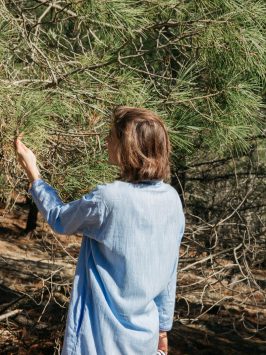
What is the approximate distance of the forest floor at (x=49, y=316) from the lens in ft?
12.5

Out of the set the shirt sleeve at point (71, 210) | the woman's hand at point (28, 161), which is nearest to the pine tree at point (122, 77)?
the woman's hand at point (28, 161)

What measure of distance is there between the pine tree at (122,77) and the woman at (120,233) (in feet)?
1.76

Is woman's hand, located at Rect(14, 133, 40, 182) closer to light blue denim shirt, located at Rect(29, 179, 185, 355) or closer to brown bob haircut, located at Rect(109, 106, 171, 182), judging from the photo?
light blue denim shirt, located at Rect(29, 179, 185, 355)

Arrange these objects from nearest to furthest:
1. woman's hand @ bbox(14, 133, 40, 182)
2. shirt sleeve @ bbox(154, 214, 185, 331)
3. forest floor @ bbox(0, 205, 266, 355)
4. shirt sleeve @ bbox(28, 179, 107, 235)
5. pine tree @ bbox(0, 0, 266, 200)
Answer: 1. shirt sleeve @ bbox(28, 179, 107, 235)
2. woman's hand @ bbox(14, 133, 40, 182)
3. shirt sleeve @ bbox(154, 214, 185, 331)
4. pine tree @ bbox(0, 0, 266, 200)
5. forest floor @ bbox(0, 205, 266, 355)

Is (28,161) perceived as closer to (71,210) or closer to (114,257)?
(71,210)

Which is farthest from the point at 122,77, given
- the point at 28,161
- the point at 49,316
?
the point at 49,316

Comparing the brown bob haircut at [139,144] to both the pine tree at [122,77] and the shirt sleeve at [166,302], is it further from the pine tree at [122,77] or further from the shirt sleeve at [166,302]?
the pine tree at [122,77]

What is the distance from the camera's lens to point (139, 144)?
163 centimetres

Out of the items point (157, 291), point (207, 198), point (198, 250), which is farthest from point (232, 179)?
point (157, 291)

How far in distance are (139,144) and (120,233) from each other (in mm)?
216

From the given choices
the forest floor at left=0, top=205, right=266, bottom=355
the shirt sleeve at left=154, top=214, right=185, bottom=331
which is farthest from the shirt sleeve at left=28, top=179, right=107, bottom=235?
the forest floor at left=0, top=205, right=266, bottom=355

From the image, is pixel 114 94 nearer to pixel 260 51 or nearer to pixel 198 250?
pixel 260 51

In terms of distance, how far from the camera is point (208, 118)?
114 inches

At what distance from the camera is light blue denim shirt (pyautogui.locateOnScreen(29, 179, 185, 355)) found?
5.35ft
